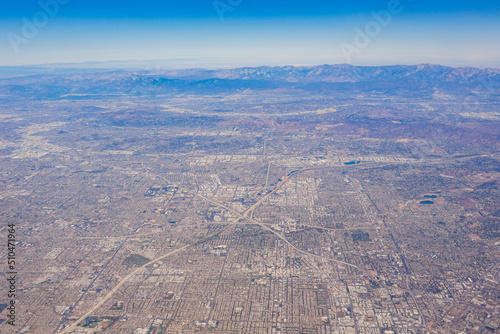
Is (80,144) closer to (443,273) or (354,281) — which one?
(354,281)

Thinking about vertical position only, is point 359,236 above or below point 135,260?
above

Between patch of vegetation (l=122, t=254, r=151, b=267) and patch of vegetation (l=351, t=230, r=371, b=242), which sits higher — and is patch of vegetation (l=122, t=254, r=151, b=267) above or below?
below

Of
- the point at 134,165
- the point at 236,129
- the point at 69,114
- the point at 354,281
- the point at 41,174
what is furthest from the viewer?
the point at 69,114

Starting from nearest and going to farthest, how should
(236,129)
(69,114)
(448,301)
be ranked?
(448,301) < (236,129) < (69,114)

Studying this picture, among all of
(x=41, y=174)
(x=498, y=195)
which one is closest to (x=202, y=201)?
(x=41, y=174)

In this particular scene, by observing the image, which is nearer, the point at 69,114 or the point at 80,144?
the point at 80,144

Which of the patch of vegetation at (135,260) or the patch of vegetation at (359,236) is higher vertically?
the patch of vegetation at (359,236)

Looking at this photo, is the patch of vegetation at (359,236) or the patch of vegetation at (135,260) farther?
the patch of vegetation at (359,236)

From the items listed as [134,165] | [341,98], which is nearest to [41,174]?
[134,165]

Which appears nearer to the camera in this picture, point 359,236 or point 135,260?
point 135,260

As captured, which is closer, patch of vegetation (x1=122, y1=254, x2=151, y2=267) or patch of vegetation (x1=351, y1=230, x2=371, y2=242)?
patch of vegetation (x1=122, y1=254, x2=151, y2=267)
